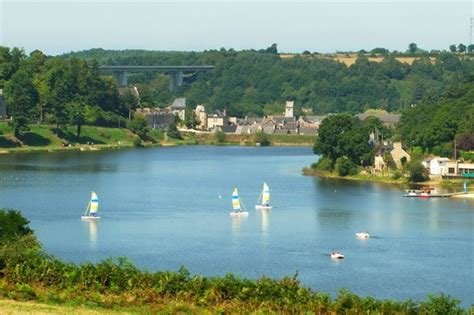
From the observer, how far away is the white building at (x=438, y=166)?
47369 mm

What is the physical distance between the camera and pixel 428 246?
98.7ft

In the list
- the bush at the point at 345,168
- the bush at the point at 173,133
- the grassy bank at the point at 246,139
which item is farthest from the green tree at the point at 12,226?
the grassy bank at the point at 246,139

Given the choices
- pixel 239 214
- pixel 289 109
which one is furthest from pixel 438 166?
pixel 289 109

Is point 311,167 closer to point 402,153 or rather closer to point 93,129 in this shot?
point 402,153

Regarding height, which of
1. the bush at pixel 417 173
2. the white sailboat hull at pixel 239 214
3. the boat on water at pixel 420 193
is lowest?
the white sailboat hull at pixel 239 214

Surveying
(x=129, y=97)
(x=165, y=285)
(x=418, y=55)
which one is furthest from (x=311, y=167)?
(x=418, y=55)

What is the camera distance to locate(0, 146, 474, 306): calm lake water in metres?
26.5

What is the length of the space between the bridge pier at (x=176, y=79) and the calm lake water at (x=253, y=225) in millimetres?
54072

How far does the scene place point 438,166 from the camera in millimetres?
47688

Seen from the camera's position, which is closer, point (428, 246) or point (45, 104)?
point (428, 246)

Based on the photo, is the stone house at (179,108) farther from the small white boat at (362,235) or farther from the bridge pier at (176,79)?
the small white boat at (362,235)

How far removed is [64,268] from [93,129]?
163ft

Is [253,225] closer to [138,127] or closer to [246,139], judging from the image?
[138,127]

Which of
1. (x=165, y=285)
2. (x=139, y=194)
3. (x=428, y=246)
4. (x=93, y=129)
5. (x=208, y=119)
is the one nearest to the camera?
(x=165, y=285)
